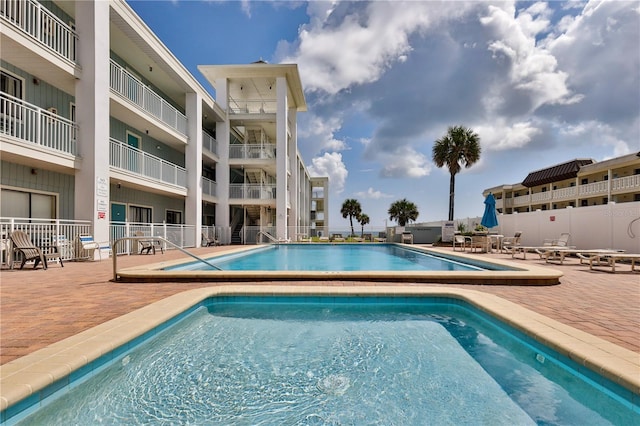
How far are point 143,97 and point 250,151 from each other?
332 inches

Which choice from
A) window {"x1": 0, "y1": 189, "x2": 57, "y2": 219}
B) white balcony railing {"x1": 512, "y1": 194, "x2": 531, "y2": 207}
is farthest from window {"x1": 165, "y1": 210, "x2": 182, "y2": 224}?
white balcony railing {"x1": 512, "y1": 194, "x2": 531, "y2": 207}

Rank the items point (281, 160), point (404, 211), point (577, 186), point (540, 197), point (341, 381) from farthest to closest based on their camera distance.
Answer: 1. point (404, 211)
2. point (540, 197)
3. point (577, 186)
4. point (281, 160)
5. point (341, 381)

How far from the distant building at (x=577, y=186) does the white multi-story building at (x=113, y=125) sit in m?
26.8

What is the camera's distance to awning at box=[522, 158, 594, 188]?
29.1m

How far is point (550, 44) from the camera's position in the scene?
40.4ft

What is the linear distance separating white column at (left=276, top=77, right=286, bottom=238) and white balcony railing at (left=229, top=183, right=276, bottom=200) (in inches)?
32.5

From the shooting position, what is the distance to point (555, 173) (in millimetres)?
31078

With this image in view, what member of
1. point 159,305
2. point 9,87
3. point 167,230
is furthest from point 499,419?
point 167,230

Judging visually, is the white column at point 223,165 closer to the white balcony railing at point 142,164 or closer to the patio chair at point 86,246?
the white balcony railing at point 142,164

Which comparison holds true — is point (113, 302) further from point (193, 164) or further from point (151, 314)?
point (193, 164)

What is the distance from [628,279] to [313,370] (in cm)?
794

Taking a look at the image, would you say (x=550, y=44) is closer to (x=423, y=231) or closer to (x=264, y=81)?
(x=423, y=231)

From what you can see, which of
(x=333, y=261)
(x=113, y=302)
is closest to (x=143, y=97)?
(x=333, y=261)

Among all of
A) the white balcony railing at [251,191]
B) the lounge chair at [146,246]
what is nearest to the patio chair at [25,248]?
the lounge chair at [146,246]
